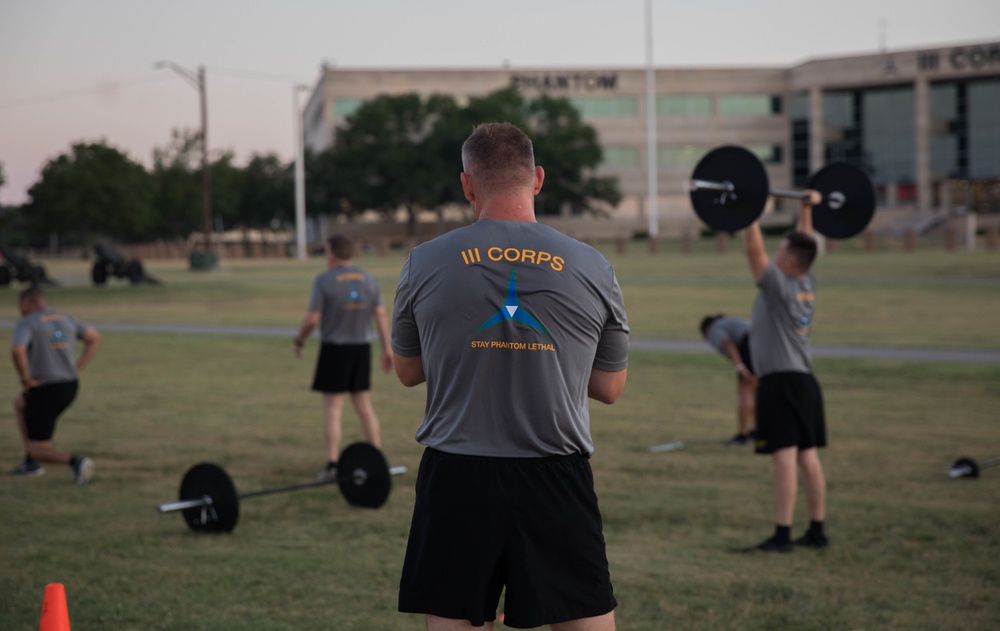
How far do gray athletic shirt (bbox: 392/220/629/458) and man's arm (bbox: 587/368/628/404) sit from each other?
0.47 feet

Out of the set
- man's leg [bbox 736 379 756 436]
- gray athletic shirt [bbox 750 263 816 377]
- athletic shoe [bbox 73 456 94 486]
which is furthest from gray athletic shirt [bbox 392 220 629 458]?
man's leg [bbox 736 379 756 436]

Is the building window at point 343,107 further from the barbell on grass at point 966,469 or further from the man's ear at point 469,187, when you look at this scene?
the man's ear at point 469,187

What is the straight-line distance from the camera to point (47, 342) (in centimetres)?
923

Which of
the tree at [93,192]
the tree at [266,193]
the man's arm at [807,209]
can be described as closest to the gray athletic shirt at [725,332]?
the man's arm at [807,209]

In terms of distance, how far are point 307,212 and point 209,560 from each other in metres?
84.1

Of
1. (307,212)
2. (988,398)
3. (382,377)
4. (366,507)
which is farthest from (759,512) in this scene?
(307,212)

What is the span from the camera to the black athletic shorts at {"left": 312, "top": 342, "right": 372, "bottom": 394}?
9.27 metres

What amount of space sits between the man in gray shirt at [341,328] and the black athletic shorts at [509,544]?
5957mm

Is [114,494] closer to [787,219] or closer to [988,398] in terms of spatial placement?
[988,398]

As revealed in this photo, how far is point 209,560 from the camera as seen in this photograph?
6.84 meters

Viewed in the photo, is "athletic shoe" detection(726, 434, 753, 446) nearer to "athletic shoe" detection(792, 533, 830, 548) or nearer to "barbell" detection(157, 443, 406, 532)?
"athletic shoe" detection(792, 533, 830, 548)

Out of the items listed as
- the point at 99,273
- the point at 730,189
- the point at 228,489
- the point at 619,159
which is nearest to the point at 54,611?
the point at 228,489

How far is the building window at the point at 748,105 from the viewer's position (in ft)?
318

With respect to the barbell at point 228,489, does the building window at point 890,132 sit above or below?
above
